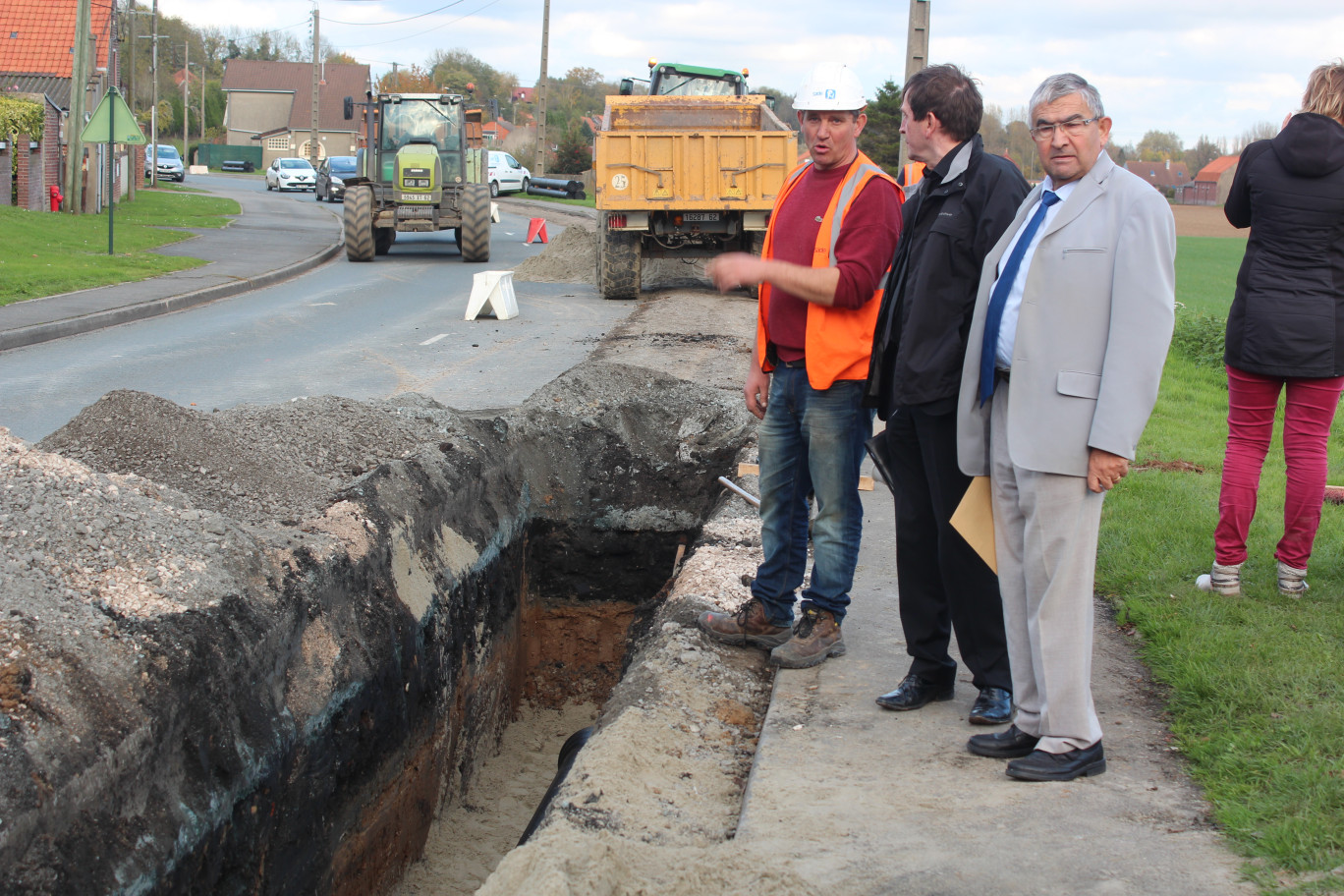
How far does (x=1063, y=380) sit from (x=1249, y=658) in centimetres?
163

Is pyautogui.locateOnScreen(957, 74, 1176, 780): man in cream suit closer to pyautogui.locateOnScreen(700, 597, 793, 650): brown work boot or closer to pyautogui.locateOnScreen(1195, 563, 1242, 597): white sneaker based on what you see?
pyautogui.locateOnScreen(700, 597, 793, 650): brown work boot

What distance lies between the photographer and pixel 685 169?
15.1m

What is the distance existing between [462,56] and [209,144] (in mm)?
22550

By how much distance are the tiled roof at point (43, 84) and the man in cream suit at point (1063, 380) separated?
36.5 meters

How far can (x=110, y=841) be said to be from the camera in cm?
289

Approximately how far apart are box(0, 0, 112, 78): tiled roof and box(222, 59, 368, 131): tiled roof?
51.2 m

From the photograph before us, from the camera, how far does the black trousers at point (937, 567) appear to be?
3504mm

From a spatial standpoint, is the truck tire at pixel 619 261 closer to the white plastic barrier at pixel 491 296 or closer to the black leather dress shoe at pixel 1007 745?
the white plastic barrier at pixel 491 296

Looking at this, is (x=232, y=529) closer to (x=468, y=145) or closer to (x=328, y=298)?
(x=328, y=298)

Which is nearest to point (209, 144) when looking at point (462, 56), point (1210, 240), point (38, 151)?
point (462, 56)

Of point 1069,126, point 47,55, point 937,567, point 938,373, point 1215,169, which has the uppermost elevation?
point 1215,169

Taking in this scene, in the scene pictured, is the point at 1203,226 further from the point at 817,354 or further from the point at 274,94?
the point at 274,94

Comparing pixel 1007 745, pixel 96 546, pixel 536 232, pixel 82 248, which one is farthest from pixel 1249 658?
pixel 536 232

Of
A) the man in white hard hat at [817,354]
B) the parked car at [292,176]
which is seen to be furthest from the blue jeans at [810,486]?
the parked car at [292,176]
